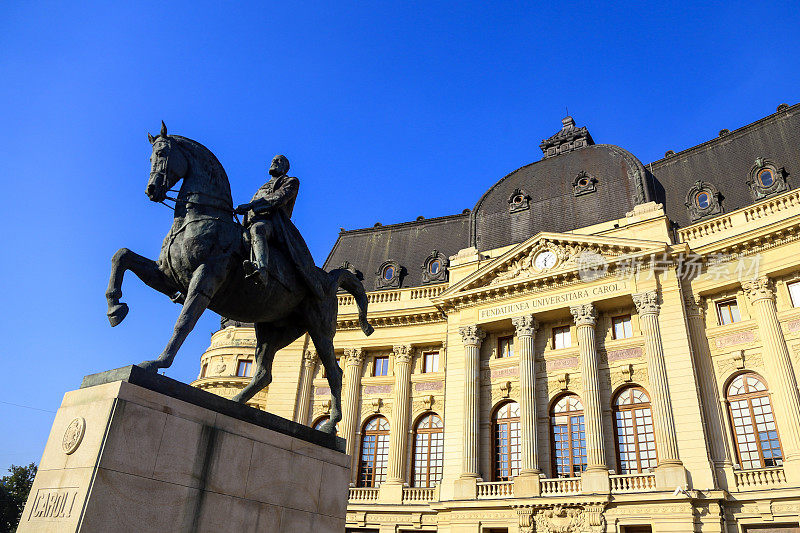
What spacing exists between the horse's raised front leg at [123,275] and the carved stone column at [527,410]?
22.7 meters

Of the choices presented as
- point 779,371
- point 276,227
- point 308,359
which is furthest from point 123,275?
point 308,359

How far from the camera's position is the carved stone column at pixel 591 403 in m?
25.7

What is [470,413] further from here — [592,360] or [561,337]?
[592,360]

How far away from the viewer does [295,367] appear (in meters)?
36.4

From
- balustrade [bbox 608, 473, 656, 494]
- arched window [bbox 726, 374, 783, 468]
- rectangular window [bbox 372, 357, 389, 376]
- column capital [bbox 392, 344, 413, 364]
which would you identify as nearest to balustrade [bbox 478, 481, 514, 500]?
balustrade [bbox 608, 473, 656, 494]

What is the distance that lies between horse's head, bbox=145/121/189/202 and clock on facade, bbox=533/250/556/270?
992 inches

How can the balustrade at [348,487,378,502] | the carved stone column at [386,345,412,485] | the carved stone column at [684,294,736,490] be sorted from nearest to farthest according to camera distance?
1. the carved stone column at [684,294,736,490]
2. the balustrade at [348,487,378,502]
3. the carved stone column at [386,345,412,485]

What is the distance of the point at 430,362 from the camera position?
116ft

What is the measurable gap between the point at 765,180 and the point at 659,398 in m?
12.3

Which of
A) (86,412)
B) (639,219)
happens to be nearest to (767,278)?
(639,219)

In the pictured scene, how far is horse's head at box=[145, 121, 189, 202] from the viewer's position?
8.13 metres

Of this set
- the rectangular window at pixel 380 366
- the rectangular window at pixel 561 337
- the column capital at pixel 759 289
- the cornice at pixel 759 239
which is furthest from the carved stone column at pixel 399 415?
the column capital at pixel 759 289

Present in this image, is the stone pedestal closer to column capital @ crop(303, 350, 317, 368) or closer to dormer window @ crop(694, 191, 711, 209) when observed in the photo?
column capital @ crop(303, 350, 317, 368)

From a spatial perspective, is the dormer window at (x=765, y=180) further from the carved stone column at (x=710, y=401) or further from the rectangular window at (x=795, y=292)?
the carved stone column at (x=710, y=401)
